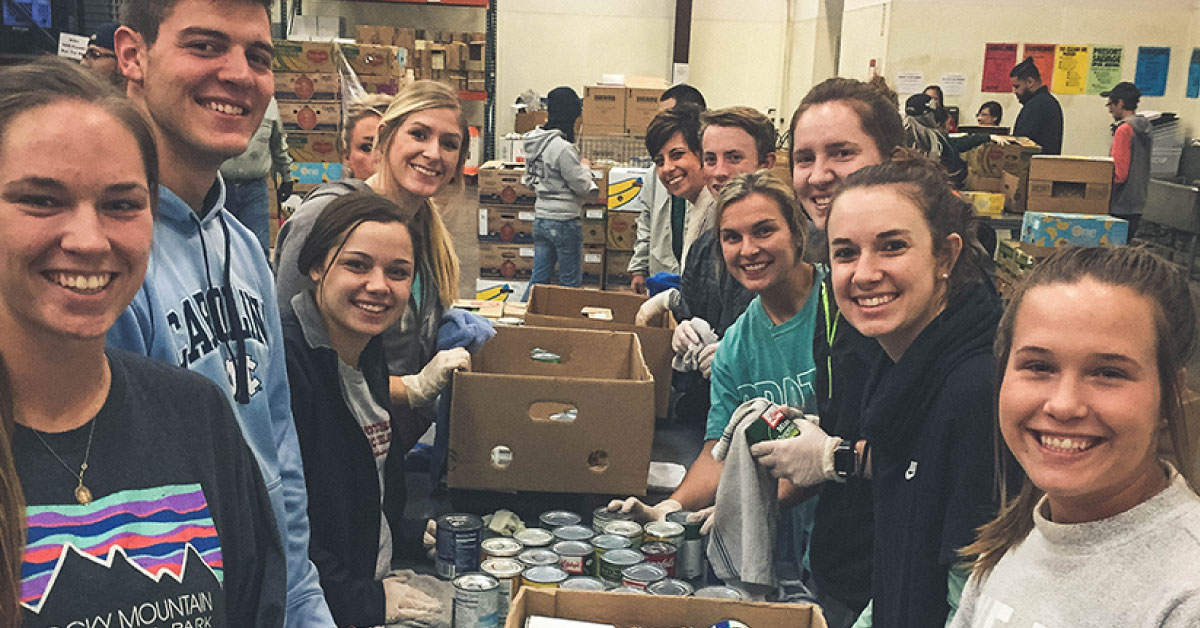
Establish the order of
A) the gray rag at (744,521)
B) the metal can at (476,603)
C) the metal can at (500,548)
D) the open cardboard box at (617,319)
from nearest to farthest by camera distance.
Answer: the metal can at (476,603) < the metal can at (500,548) < the gray rag at (744,521) < the open cardboard box at (617,319)

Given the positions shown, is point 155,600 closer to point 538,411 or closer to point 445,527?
point 445,527

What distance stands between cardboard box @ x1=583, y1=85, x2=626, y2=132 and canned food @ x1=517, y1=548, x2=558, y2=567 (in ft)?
23.0

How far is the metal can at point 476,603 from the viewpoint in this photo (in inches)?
72.1

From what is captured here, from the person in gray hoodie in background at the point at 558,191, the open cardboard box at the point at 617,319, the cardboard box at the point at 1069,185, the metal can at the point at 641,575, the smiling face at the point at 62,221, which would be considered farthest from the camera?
the person in gray hoodie in background at the point at 558,191

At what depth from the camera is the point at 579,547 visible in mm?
2078

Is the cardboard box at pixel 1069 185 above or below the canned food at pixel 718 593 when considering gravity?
above

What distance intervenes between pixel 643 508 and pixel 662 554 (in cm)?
33

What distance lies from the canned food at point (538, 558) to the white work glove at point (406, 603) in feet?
0.63

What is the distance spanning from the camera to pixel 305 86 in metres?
6.80

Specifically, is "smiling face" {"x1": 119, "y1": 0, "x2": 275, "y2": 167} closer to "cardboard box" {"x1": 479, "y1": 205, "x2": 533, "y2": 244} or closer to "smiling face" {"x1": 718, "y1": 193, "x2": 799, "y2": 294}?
"smiling face" {"x1": 718, "y1": 193, "x2": 799, "y2": 294}

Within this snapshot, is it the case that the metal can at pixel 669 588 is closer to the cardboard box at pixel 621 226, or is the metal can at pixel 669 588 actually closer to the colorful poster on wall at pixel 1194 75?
the cardboard box at pixel 621 226

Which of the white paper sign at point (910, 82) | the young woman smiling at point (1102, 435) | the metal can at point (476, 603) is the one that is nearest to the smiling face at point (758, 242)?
the metal can at point (476, 603)

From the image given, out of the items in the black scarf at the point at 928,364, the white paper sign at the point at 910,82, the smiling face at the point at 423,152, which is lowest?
the black scarf at the point at 928,364

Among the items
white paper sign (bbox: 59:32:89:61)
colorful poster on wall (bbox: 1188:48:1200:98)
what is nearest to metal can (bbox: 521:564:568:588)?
white paper sign (bbox: 59:32:89:61)
